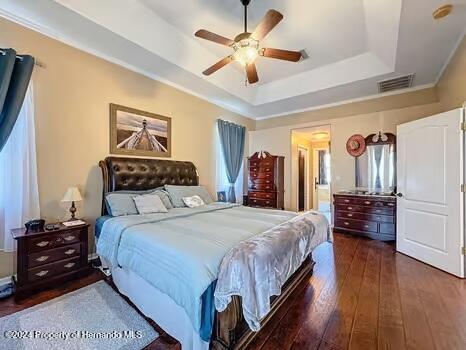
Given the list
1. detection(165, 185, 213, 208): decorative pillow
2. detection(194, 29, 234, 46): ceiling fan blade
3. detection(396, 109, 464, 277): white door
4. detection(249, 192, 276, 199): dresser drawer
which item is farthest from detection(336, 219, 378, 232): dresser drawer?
detection(194, 29, 234, 46): ceiling fan blade

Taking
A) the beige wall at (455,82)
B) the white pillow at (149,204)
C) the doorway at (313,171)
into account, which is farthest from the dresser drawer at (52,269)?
the doorway at (313,171)

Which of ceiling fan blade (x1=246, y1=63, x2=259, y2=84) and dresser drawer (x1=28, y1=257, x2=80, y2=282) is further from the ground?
ceiling fan blade (x1=246, y1=63, x2=259, y2=84)

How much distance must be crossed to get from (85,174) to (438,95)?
236 inches

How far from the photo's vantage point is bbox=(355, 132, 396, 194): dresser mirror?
4.41 m

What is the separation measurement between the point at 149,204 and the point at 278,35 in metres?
3.15

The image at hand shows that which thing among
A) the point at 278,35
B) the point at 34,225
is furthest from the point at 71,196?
the point at 278,35

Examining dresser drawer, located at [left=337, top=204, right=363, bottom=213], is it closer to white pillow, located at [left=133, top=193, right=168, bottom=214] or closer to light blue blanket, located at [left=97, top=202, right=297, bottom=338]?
light blue blanket, located at [left=97, top=202, right=297, bottom=338]

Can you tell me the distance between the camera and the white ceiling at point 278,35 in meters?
2.46

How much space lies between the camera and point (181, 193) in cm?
358

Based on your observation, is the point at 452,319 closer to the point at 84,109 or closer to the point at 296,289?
the point at 296,289

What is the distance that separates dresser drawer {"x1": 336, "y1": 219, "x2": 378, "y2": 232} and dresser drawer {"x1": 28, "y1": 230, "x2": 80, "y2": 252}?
15.1 feet

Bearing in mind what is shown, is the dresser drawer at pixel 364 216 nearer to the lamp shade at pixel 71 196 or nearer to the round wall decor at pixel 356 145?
the round wall decor at pixel 356 145

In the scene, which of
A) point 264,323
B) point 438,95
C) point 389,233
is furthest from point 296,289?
point 438,95

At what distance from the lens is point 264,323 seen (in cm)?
183
